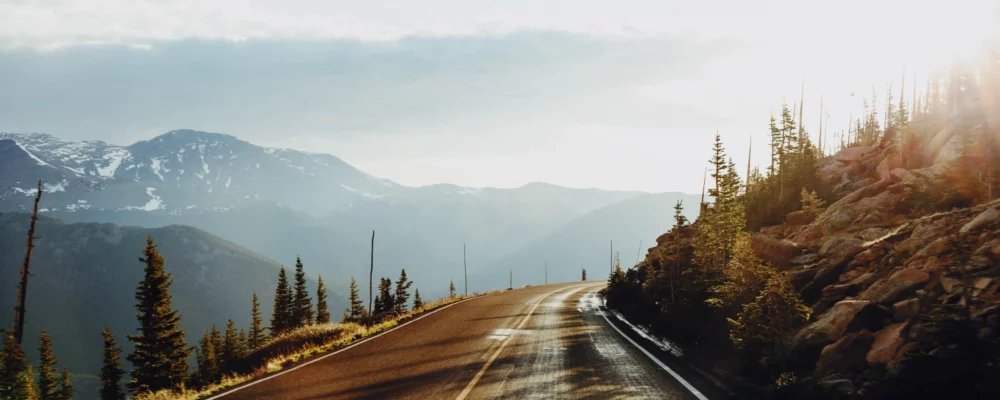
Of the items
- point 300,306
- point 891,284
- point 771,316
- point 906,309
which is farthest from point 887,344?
point 300,306

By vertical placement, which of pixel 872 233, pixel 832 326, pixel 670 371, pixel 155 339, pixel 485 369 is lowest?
pixel 155 339

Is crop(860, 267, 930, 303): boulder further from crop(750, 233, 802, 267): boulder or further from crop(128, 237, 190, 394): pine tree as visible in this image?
crop(128, 237, 190, 394): pine tree

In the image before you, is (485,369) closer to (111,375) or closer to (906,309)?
(906,309)

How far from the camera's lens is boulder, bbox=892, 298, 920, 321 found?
10.4 m

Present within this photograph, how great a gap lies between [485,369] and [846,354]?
709cm

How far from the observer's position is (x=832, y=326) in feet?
36.9

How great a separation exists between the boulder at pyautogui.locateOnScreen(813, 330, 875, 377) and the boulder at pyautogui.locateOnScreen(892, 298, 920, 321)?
1013 millimetres

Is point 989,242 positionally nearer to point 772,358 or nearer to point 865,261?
point 865,261

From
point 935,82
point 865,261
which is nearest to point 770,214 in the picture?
point 865,261

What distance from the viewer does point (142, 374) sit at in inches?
1651

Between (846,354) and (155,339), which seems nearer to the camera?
(846,354)

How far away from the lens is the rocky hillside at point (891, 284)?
8977mm

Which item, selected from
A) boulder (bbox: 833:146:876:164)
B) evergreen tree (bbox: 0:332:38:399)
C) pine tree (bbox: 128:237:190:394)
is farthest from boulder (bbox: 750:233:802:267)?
pine tree (bbox: 128:237:190:394)

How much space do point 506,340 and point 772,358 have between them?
8066mm
